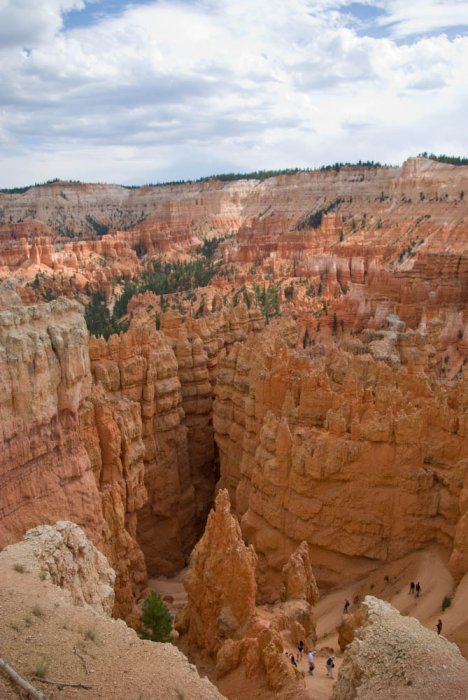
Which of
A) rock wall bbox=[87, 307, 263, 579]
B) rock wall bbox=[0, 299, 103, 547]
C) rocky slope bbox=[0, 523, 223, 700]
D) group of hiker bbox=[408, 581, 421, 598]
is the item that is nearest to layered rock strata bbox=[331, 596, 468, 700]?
rocky slope bbox=[0, 523, 223, 700]

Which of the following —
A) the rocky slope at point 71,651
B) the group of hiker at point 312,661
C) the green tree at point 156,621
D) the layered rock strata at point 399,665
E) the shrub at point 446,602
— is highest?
the rocky slope at point 71,651

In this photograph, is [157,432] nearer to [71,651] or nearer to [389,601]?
[389,601]

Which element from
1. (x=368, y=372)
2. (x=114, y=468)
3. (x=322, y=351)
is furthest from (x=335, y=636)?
(x=322, y=351)

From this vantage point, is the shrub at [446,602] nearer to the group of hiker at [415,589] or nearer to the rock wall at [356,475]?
the group of hiker at [415,589]

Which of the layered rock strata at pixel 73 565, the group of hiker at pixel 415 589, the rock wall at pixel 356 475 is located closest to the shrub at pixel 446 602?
the group of hiker at pixel 415 589

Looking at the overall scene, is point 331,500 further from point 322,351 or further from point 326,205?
point 326,205
